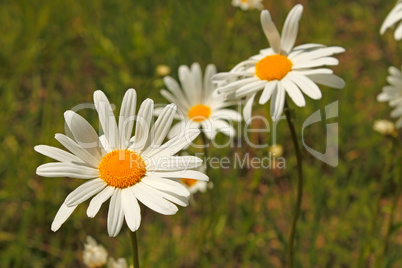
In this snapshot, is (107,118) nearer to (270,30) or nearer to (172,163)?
(172,163)

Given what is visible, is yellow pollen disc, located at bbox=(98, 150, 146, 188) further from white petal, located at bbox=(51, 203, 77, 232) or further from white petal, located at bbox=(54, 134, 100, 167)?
white petal, located at bbox=(51, 203, 77, 232)

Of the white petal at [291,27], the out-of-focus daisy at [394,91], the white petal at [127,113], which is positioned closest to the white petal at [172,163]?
the white petal at [127,113]

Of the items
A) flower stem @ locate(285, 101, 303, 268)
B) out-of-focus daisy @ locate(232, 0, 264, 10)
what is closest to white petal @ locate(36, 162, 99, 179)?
flower stem @ locate(285, 101, 303, 268)

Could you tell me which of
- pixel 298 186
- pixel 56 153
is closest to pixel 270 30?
pixel 298 186

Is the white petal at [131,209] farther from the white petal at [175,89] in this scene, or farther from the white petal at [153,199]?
the white petal at [175,89]

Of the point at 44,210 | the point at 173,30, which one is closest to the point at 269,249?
the point at 44,210

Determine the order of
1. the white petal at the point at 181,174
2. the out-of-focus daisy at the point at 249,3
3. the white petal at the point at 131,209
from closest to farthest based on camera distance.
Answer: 1. the white petal at the point at 131,209
2. the white petal at the point at 181,174
3. the out-of-focus daisy at the point at 249,3
